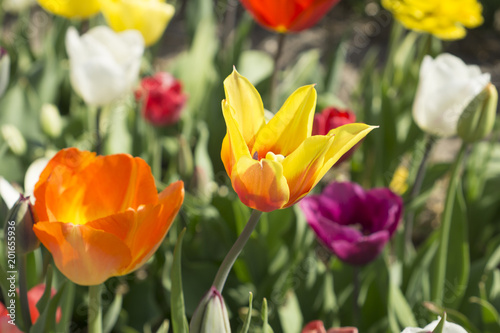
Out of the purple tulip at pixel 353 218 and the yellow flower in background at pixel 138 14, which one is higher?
the yellow flower in background at pixel 138 14

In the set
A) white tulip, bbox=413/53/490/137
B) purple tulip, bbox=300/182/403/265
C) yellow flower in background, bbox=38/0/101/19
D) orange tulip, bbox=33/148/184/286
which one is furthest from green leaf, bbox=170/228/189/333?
yellow flower in background, bbox=38/0/101/19

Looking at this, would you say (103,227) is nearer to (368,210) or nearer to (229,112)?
(229,112)

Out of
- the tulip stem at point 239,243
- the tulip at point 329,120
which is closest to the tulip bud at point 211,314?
the tulip stem at point 239,243

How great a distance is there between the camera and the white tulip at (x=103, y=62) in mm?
1096

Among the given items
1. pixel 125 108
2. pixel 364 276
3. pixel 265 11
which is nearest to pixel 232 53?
pixel 125 108

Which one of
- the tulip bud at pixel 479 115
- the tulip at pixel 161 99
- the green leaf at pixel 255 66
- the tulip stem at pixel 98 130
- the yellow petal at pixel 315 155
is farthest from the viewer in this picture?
the green leaf at pixel 255 66

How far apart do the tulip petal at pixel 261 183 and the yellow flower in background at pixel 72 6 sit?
3.03 feet

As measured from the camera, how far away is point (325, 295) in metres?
1.01

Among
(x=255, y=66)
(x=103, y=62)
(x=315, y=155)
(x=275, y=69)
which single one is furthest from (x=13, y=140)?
(x=315, y=155)

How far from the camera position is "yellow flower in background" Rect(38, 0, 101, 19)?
129 cm

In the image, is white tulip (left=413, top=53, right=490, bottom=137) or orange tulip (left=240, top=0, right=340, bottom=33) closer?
white tulip (left=413, top=53, right=490, bottom=137)

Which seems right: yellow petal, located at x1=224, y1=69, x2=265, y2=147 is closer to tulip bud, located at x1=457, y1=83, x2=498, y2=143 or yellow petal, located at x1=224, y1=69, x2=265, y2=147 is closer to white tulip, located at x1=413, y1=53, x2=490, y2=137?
tulip bud, located at x1=457, y1=83, x2=498, y2=143

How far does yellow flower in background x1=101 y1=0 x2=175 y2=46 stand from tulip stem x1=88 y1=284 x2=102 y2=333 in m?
0.81

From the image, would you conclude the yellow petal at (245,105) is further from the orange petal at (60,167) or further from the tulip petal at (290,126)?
the orange petal at (60,167)
